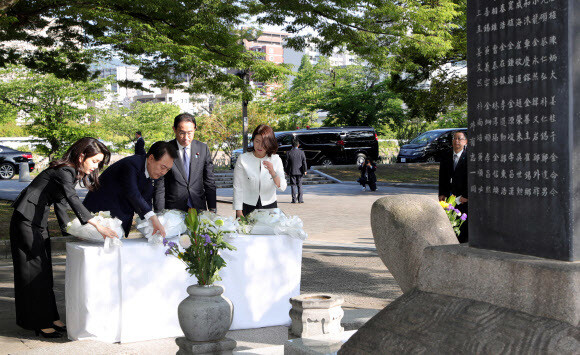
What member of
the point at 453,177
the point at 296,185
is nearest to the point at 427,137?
the point at 296,185

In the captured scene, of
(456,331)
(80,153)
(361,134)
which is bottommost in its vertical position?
(456,331)

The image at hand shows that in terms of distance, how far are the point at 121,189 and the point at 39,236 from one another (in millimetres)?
827

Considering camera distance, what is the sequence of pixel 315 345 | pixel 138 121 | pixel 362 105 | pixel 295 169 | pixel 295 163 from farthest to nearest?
pixel 138 121, pixel 362 105, pixel 295 163, pixel 295 169, pixel 315 345

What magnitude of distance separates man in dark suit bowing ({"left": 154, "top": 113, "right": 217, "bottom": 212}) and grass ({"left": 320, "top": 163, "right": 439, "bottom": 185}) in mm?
19139

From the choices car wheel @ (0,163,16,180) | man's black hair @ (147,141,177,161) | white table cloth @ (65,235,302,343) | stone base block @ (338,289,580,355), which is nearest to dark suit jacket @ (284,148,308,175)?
white table cloth @ (65,235,302,343)

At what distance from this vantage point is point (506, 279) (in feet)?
12.1

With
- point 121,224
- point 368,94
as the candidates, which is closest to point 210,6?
point 121,224

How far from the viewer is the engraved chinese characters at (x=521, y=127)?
357cm

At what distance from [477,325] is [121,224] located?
3.35 meters

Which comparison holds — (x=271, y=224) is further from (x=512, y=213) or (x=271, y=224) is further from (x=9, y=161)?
(x=9, y=161)

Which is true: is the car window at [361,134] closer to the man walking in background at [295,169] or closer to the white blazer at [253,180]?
the man walking in background at [295,169]

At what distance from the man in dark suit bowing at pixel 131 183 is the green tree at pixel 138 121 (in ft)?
124

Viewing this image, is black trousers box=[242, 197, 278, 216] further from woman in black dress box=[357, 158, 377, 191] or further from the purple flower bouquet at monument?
woman in black dress box=[357, 158, 377, 191]

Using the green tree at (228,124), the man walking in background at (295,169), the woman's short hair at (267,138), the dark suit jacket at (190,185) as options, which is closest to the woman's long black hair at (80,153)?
the dark suit jacket at (190,185)
